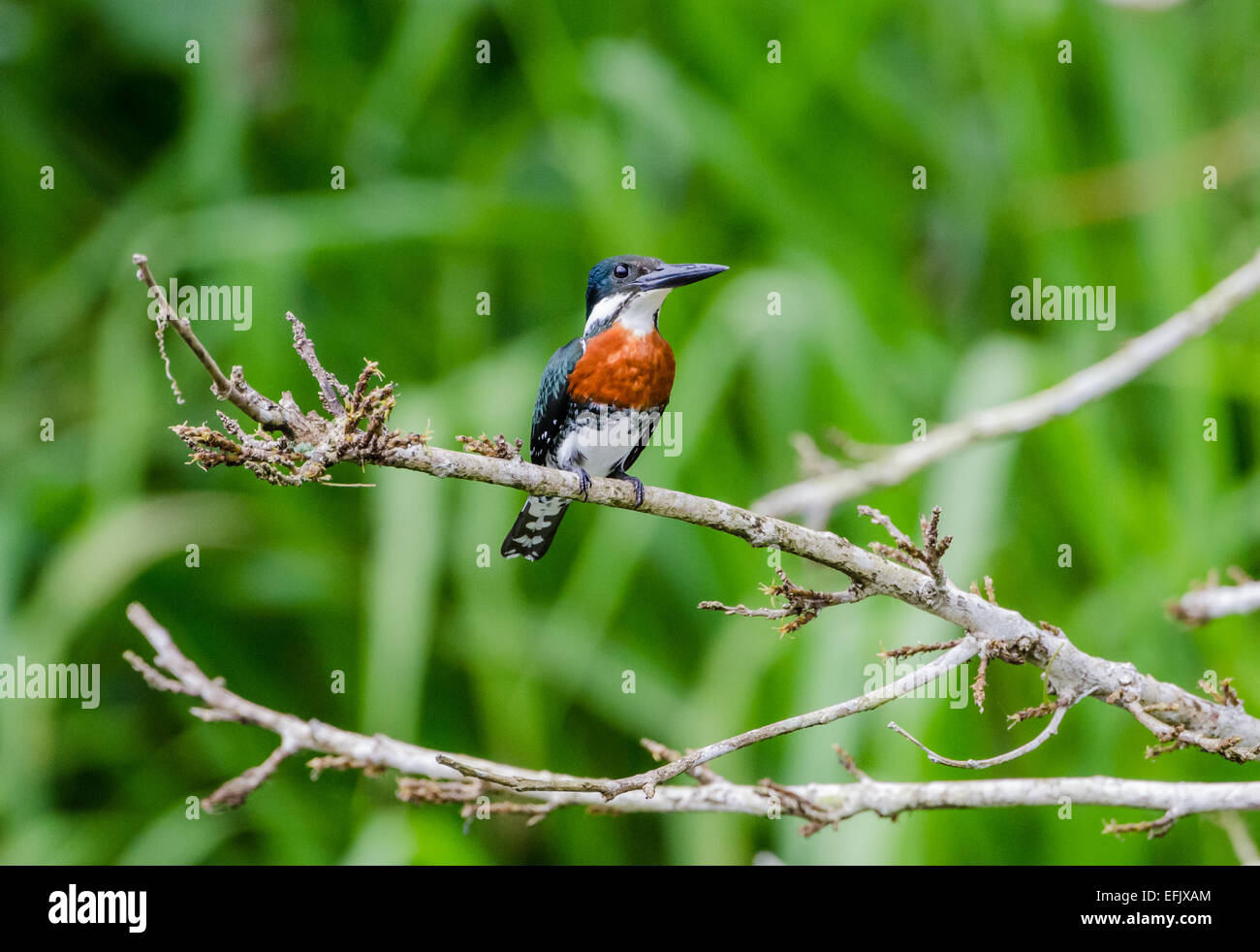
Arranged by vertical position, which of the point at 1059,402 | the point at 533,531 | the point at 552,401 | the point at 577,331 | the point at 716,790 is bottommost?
the point at 716,790

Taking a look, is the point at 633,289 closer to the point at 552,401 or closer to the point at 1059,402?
the point at 552,401

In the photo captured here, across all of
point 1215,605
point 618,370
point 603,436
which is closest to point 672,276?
point 618,370

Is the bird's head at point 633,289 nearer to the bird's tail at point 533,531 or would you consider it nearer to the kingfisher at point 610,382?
the kingfisher at point 610,382

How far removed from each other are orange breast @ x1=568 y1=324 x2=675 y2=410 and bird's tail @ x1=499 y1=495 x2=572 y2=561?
0.28 metres

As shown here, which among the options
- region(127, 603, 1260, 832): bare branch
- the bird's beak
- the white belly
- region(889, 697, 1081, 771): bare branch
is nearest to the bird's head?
the bird's beak

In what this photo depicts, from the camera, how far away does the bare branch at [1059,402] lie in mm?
2152

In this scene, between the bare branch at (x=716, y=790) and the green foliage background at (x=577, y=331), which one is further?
A: the green foliage background at (x=577, y=331)

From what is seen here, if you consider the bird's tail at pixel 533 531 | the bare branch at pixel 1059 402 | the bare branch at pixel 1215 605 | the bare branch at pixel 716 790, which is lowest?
the bare branch at pixel 716 790

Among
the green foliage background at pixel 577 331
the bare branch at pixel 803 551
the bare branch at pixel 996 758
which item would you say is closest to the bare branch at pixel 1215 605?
the bare branch at pixel 803 551

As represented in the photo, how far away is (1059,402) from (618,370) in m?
0.89

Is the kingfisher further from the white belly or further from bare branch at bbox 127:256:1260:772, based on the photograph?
bare branch at bbox 127:256:1260:772

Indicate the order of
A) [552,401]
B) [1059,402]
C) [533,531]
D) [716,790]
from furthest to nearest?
[533,531] < [552,401] < [1059,402] < [716,790]

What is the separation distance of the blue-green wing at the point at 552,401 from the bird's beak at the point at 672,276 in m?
0.20

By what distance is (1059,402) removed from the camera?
2.21 meters
